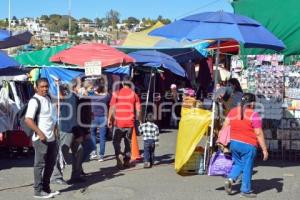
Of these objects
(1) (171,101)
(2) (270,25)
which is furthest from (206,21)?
(1) (171,101)

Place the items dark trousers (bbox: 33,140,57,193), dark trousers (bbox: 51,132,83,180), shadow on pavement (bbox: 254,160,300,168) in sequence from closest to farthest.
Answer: dark trousers (bbox: 33,140,57,193) → dark trousers (bbox: 51,132,83,180) → shadow on pavement (bbox: 254,160,300,168)

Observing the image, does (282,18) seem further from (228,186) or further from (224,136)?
(228,186)

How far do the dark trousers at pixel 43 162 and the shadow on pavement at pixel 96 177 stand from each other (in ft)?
1.81

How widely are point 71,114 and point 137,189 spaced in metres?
1.63

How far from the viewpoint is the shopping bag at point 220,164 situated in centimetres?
926

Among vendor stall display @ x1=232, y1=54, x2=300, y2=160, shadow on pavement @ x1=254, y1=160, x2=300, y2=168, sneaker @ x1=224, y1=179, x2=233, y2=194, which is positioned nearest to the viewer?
sneaker @ x1=224, y1=179, x2=233, y2=194

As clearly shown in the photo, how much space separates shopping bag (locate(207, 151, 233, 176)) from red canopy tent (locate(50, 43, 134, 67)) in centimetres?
318

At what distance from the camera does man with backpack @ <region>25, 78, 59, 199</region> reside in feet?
24.6

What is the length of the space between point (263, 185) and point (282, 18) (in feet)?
12.8

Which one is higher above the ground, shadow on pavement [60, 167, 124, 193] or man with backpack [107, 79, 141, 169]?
man with backpack [107, 79, 141, 169]

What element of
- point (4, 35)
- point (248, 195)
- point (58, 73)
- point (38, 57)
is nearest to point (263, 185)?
point (248, 195)

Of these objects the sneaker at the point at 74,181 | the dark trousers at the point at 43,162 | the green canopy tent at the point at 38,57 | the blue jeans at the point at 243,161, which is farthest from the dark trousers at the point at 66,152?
Result: the green canopy tent at the point at 38,57

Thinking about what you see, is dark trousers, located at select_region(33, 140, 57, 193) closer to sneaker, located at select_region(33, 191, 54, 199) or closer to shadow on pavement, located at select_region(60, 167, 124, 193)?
sneaker, located at select_region(33, 191, 54, 199)

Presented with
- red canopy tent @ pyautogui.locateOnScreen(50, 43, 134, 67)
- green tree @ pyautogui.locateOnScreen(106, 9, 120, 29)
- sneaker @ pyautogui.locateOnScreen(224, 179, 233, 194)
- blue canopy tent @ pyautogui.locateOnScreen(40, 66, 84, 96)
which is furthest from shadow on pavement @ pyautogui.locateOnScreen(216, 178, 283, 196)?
green tree @ pyautogui.locateOnScreen(106, 9, 120, 29)
